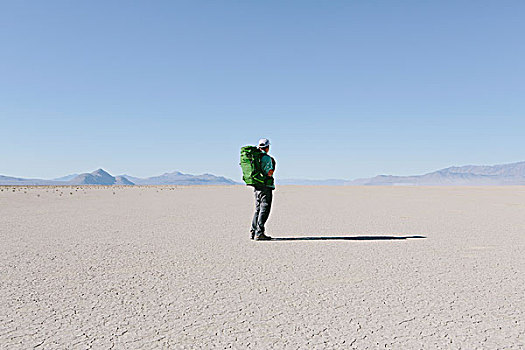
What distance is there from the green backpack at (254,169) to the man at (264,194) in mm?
51

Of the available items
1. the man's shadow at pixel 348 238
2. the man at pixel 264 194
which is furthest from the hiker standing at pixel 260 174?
the man's shadow at pixel 348 238

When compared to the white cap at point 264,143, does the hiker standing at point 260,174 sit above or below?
below

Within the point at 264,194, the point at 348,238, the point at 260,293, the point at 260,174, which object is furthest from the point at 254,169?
the point at 260,293

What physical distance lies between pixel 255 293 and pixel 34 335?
89.7 inches

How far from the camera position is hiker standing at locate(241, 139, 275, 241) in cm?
905

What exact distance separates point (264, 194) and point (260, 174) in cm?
44

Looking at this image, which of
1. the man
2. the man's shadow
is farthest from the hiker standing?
the man's shadow

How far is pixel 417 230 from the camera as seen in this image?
36.1 ft

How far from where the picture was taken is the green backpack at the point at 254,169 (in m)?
9.05

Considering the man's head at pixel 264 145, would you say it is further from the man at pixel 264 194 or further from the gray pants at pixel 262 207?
the gray pants at pixel 262 207

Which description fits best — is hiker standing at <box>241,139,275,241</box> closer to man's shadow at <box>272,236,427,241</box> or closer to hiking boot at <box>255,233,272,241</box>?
hiking boot at <box>255,233,272,241</box>

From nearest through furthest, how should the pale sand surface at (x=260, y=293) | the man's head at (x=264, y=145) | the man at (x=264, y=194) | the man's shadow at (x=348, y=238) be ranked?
the pale sand surface at (x=260, y=293) < the man at (x=264, y=194) < the man's head at (x=264, y=145) < the man's shadow at (x=348, y=238)

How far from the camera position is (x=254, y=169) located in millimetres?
9055

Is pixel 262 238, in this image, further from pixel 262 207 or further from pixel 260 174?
pixel 260 174
